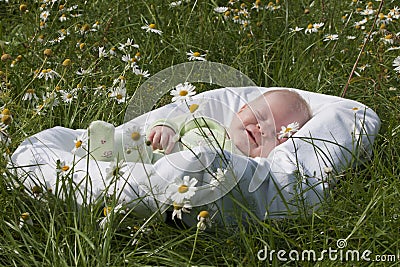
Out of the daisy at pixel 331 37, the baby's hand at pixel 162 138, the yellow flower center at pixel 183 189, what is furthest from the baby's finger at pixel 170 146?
the daisy at pixel 331 37

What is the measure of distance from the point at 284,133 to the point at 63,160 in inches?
24.0

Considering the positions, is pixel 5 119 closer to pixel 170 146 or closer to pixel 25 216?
pixel 25 216

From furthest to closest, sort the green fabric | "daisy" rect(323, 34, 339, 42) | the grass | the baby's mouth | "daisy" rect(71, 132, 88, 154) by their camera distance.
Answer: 1. "daisy" rect(323, 34, 339, 42)
2. the baby's mouth
3. the green fabric
4. "daisy" rect(71, 132, 88, 154)
5. the grass

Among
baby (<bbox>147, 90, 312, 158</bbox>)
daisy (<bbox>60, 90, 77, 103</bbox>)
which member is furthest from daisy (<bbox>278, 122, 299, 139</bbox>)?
daisy (<bbox>60, 90, 77, 103</bbox>)

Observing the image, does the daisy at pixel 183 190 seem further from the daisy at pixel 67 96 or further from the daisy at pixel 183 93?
the daisy at pixel 67 96

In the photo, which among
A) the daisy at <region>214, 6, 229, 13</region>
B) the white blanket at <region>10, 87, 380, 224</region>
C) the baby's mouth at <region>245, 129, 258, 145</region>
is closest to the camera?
the white blanket at <region>10, 87, 380, 224</region>

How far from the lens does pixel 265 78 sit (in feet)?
9.11

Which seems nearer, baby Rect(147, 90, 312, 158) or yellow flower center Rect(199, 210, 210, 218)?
yellow flower center Rect(199, 210, 210, 218)

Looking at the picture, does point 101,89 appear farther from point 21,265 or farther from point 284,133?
point 21,265

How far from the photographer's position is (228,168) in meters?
1.81

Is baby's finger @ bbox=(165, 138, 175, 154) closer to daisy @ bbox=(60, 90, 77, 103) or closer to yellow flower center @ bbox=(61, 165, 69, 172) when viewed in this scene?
yellow flower center @ bbox=(61, 165, 69, 172)

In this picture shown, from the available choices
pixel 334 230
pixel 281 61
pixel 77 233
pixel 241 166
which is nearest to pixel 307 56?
pixel 281 61

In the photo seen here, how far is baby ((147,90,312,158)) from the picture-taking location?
6.97ft

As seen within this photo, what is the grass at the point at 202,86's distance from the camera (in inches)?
66.6
